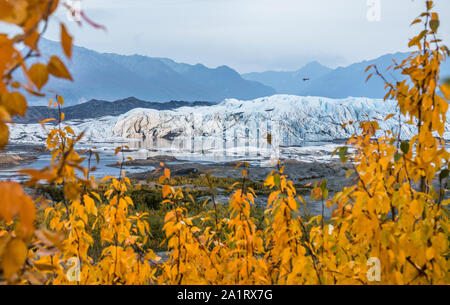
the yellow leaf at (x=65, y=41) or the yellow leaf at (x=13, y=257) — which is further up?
the yellow leaf at (x=65, y=41)

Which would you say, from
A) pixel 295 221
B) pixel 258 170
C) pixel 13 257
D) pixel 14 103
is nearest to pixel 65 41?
pixel 14 103

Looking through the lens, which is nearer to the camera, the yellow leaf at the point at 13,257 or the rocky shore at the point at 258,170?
the yellow leaf at the point at 13,257

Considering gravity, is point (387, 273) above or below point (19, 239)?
below

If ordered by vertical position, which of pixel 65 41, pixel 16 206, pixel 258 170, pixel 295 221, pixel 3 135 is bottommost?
pixel 258 170

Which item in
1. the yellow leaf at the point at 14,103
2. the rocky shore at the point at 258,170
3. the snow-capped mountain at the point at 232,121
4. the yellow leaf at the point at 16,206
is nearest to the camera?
the yellow leaf at the point at 16,206

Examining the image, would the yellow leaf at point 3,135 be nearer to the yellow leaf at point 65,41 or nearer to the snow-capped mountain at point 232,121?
the yellow leaf at point 65,41

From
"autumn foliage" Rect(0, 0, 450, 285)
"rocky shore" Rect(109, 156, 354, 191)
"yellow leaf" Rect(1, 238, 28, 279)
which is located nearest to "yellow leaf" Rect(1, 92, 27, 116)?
"autumn foliage" Rect(0, 0, 450, 285)

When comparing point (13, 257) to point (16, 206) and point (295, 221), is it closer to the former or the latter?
point (16, 206)

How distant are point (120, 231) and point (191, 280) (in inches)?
23.8

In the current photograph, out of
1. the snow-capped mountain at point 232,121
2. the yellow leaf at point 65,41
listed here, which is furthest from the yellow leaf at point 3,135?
the snow-capped mountain at point 232,121

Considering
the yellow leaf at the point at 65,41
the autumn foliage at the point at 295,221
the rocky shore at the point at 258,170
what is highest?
the yellow leaf at the point at 65,41

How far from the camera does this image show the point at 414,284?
1375mm
